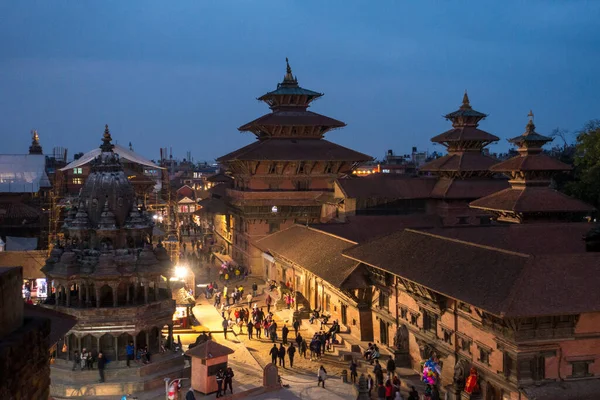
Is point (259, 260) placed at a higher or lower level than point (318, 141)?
lower

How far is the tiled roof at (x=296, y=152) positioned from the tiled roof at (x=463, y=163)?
263 inches

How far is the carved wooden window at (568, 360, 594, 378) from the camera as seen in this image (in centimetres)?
1773

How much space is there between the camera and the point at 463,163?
152 feet

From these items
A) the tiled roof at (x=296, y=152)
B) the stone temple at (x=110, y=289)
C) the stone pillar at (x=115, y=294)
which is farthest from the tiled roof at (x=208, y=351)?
the tiled roof at (x=296, y=152)

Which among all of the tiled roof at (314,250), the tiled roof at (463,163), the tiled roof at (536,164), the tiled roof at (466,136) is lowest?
the tiled roof at (314,250)

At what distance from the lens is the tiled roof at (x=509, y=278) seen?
1666cm

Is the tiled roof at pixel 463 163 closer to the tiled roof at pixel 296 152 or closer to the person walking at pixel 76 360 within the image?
the tiled roof at pixel 296 152

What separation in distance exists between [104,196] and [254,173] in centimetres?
2632

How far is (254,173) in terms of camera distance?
166 ft

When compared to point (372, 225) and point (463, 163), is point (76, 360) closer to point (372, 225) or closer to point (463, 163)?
point (372, 225)

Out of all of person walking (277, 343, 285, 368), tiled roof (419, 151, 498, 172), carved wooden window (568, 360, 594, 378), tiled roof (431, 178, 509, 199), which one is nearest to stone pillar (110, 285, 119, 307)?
person walking (277, 343, 285, 368)

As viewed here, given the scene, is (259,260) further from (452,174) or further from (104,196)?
(104,196)

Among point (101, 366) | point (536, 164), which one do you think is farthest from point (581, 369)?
point (536, 164)

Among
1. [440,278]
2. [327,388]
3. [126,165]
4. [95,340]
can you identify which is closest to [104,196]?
[95,340]
